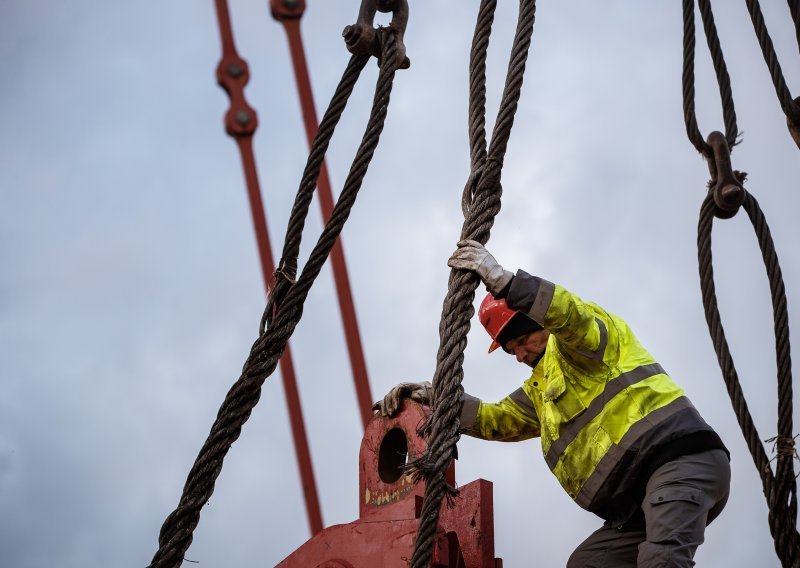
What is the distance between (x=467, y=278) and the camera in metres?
2.79

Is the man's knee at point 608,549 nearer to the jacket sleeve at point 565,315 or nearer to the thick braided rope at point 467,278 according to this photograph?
the jacket sleeve at point 565,315

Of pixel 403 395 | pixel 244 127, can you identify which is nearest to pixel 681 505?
pixel 403 395

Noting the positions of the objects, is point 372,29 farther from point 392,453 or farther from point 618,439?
point 392,453

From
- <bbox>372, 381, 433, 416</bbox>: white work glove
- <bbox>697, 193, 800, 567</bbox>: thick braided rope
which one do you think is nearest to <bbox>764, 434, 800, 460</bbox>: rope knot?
<bbox>697, 193, 800, 567</bbox>: thick braided rope

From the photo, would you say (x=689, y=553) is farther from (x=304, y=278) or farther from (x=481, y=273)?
(x=304, y=278)

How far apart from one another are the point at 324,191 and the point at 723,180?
4985 mm

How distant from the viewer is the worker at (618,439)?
3.15 meters

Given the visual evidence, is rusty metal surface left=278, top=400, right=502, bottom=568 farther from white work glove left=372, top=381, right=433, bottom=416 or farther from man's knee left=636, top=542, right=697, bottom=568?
man's knee left=636, top=542, right=697, bottom=568

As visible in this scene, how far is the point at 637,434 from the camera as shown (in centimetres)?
332

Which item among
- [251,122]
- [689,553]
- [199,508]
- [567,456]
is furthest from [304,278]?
[251,122]

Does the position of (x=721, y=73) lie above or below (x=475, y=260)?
above

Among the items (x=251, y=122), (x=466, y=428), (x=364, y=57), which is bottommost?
(x=466, y=428)

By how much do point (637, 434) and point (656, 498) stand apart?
9.1 inches

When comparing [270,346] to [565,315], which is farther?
[565,315]
